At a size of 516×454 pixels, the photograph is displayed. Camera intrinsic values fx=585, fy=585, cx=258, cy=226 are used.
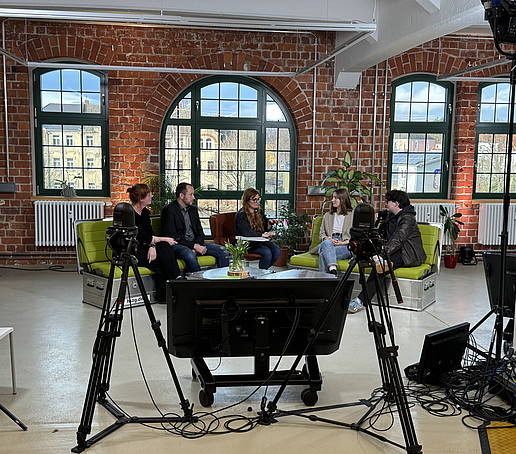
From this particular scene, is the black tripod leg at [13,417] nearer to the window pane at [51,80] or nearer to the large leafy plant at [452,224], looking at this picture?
the window pane at [51,80]

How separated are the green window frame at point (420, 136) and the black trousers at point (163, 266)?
4515mm

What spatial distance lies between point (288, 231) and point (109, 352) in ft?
18.5

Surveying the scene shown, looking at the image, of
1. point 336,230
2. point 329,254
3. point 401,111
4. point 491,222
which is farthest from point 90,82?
point 491,222

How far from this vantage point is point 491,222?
9.59 m

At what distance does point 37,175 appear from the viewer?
8.83 metres

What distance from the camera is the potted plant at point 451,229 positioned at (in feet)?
29.6

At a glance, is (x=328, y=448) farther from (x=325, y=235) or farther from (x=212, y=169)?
(x=212, y=169)

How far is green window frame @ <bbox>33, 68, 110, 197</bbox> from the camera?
873 cm

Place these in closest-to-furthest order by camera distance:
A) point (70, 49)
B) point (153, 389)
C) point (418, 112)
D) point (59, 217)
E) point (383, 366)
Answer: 1. point (383, 366)
2. point (153, 389)
3. point (70, 49)
4. point (59, 217)
5. point (418, 112)

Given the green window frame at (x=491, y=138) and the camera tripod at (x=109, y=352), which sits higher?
the green window frame at (x=491, y=138)

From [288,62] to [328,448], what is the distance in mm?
6985

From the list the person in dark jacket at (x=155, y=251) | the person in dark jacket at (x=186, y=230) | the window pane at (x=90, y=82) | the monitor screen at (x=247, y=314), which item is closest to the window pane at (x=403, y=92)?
the person in dark jacket at (x=186, y=230)

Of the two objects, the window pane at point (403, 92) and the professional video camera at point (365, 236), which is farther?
the window pane at point (403, 92)

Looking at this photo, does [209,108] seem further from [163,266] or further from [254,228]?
[163,266]
